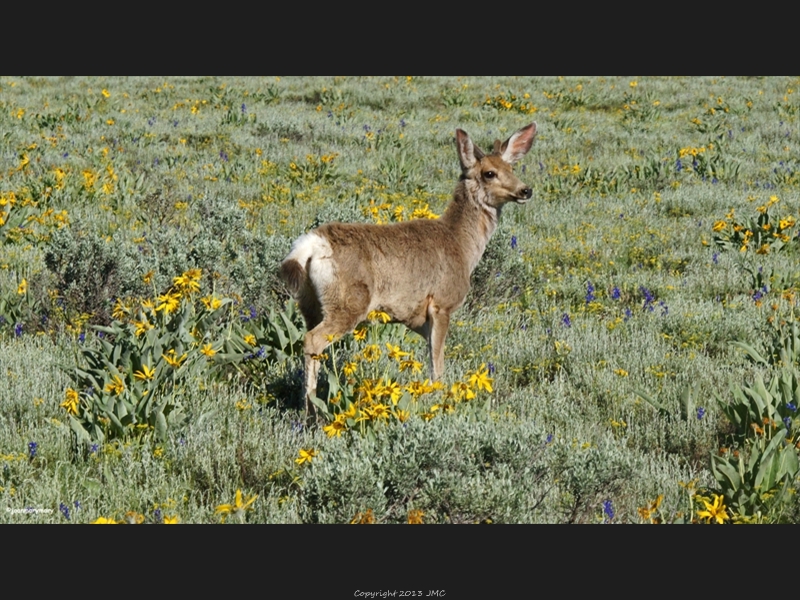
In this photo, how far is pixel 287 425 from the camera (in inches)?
222

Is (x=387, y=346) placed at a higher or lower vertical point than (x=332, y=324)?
lower

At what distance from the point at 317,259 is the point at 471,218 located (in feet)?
5.90

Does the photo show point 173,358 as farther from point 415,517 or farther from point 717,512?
point 717,512

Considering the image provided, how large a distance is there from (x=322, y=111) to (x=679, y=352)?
1381 cm

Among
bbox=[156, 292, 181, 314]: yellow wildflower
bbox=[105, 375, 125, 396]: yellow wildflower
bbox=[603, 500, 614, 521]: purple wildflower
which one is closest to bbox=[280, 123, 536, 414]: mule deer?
bbox=[156, 292, 181, 314]: yellow wildflower

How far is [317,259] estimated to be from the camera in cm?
595

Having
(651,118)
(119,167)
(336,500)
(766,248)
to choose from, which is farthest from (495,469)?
(651,118)

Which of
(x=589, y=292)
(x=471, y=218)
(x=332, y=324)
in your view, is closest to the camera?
(x=332, y=324)

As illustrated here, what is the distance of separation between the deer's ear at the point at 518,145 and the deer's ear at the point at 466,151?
0.26 m

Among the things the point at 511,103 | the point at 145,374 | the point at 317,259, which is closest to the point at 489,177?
the point at 317,259

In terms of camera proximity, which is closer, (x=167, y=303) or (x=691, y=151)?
(x=167, y=303)

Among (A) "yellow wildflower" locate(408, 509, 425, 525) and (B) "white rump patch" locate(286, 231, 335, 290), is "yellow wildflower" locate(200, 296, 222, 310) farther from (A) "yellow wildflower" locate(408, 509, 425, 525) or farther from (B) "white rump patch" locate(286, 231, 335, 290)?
(A) "yellow wildflower" locate(408, 509, 425, 525)

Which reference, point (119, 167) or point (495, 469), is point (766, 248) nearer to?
point (495, 469)

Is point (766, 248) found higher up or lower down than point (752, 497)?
higher up
